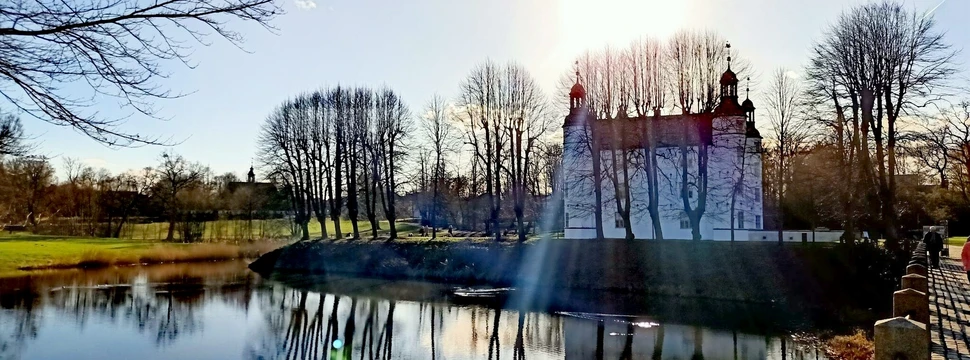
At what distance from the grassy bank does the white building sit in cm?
2027

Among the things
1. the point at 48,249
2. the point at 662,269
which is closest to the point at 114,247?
the point at 48,249

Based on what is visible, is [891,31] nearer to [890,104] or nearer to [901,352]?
[890,104]

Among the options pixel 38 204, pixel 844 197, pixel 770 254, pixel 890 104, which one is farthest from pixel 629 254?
pixel 38 204

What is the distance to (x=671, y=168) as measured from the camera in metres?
34.7

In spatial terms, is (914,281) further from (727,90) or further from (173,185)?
(173,185)

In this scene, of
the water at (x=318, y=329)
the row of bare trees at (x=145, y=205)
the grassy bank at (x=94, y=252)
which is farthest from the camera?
the row of bare trees at (x=145, y=205)

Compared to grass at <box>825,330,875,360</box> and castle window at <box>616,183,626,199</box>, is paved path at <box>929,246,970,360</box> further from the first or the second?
castle window at <box>616,183,626,199</box>

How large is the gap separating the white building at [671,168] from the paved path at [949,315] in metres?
8.79

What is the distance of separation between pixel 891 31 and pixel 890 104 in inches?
81.7

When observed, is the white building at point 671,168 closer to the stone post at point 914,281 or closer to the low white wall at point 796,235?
the low white wall at point 796,235

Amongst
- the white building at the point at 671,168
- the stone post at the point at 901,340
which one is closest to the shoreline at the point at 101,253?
the white building at the point at 671,168

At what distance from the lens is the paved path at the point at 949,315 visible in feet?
29.3

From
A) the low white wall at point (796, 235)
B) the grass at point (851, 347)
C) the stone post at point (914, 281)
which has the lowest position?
the grass at point (851, 347)

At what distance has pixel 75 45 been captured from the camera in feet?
16.3
